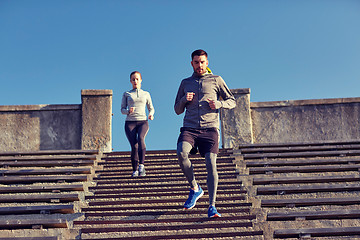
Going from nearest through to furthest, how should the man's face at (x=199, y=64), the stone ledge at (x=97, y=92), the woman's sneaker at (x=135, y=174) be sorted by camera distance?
the man's face at (x=199, y=64)
the woman's sneaker at (x=135, y=174)
the stone ledge at (x=97, y=92)

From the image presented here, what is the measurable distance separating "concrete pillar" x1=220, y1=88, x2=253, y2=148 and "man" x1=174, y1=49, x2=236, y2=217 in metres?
4.51

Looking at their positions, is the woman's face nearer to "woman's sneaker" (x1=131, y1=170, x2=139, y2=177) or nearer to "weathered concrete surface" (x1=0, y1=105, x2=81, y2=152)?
"woman's sneaker" (x1=131, y1=170, x2=139, y2=177)

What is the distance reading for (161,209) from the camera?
5484 millimetres

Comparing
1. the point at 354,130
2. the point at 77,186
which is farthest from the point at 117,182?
the point at 354,130

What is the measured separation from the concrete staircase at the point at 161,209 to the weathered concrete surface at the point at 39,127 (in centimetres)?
301

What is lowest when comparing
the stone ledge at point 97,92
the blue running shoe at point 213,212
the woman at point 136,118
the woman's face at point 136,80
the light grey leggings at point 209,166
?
the blue running shoe at point 213,212

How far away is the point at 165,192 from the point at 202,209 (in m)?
0.98

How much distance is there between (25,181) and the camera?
6.77m

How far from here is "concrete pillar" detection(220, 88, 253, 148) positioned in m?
9.72

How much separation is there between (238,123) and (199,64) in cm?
490

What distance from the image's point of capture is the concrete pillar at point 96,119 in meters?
9.66

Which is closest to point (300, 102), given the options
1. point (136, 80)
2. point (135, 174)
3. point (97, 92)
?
point (136, 80)

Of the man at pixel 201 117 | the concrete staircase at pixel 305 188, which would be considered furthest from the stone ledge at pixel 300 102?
the man at pixel 201 117

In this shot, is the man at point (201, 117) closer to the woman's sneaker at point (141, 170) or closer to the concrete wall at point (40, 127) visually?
the woman's sneaker at point (141, 170)
